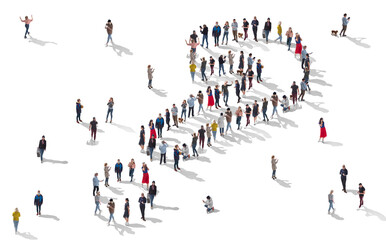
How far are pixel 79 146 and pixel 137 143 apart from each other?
354 cm

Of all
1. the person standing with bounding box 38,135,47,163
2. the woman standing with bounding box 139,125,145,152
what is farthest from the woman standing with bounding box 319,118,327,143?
the person standing with bounding box 38,135,47,163

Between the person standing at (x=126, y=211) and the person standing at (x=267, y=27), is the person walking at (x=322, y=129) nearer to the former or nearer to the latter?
the person standing at (x=267, y=27)

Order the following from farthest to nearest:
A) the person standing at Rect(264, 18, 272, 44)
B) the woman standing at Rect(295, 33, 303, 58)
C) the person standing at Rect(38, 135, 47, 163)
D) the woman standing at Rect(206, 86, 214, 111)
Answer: the person standing at Rect(264, 18, 272, 44), the woman standing at Rect(295, 33, 303, 58), the woman standing at Rect(206, 86, 214, 111), the person standing at Rect(38, 135, 47, 163)

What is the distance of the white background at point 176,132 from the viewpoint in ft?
184

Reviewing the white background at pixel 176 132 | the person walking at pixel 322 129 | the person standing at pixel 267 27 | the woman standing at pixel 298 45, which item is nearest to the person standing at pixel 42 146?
the white background at pixel 176 132

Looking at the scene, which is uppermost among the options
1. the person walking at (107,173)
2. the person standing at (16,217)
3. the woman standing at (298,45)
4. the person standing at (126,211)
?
the woman standing at (298,45)

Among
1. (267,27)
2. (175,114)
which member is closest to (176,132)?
(175,114)

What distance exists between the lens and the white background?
56.0 m

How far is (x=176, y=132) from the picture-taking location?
62500 millimetres

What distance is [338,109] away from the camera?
64.4 m

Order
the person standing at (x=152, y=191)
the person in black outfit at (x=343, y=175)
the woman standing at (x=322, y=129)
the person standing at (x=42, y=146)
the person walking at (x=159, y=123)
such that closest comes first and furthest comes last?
1. the person standing at (x=152, y=191)
2. the person in black outfit at (x=343, y=175)
3. the person standing at (x=42, y=146)
4. the woman standing at (x=322, y=129)
5. the person walking at (x=159, y=123)

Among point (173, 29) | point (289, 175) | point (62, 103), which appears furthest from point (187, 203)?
point (173, 29)

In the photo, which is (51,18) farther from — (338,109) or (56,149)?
(338,109)

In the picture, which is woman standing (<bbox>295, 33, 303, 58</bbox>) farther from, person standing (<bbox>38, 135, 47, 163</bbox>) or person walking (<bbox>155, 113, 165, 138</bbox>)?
person standing (<bbox>38, 135, 47, 163</bbox>)
